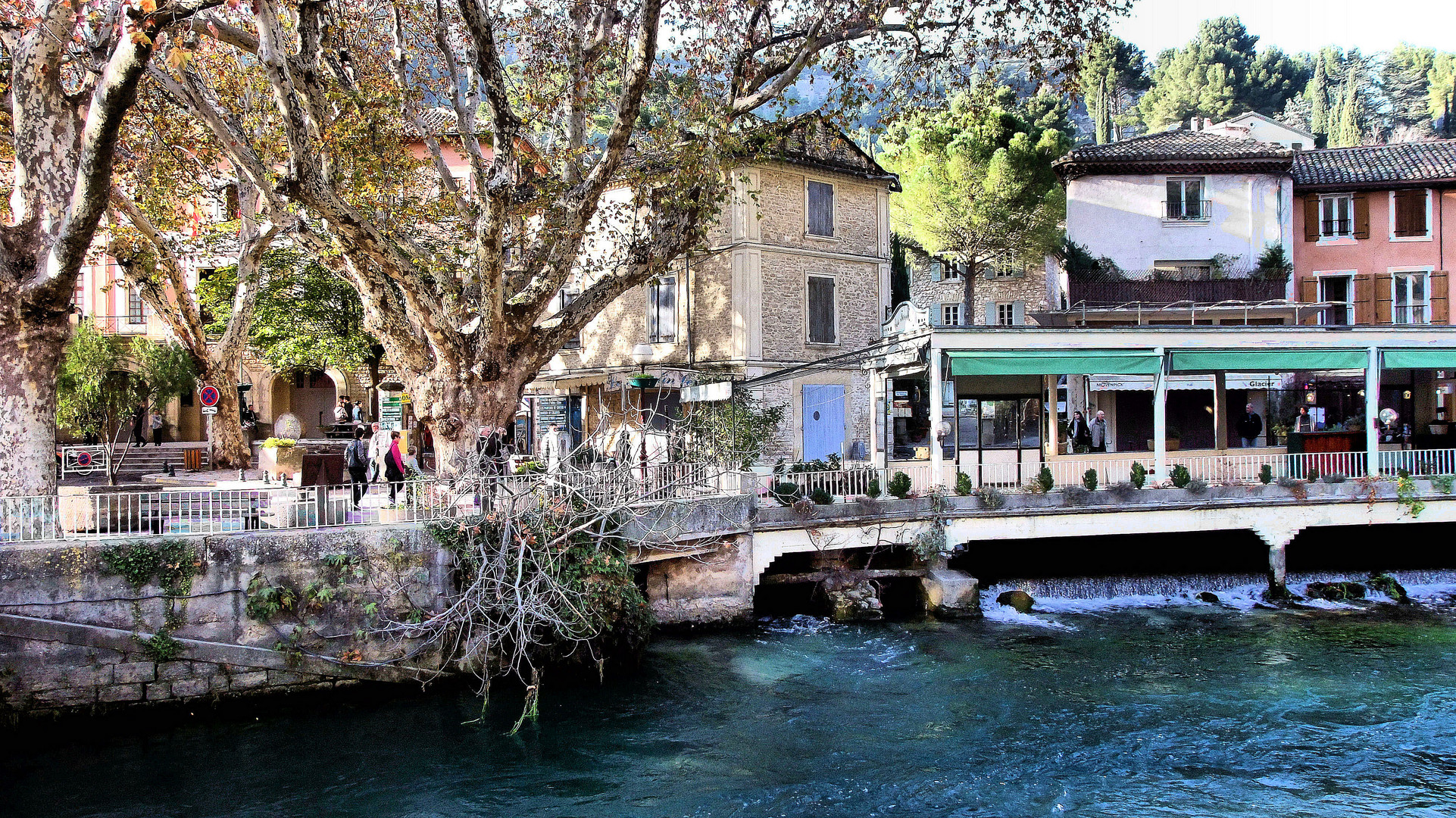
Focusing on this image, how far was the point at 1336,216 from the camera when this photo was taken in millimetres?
29547

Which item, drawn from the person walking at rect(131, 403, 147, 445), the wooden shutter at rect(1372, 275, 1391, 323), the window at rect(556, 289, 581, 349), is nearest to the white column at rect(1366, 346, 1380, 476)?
the wooden shutter at rect(1372, 275, 1391, 323)

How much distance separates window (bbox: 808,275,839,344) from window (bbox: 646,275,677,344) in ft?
11.4

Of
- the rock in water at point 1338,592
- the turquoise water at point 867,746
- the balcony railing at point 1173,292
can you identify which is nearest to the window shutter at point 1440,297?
the balcony railing at point 1173,292

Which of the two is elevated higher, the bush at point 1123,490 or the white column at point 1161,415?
the white column at point 1161,415

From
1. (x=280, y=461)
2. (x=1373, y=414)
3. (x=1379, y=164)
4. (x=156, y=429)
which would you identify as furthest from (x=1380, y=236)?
(x=156, y=429)

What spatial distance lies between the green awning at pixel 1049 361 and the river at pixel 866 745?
499cm

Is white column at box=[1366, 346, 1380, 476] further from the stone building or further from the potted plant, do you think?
the potted plant

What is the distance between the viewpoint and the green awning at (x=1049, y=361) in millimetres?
17797

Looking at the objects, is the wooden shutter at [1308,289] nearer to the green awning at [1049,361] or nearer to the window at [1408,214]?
the window at [1408,214]

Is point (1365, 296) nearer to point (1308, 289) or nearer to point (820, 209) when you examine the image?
point (1308, 289)

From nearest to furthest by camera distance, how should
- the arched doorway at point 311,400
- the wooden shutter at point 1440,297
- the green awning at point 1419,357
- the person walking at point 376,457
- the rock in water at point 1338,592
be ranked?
1. the person walking at point 376,457
2. the rock in water at point 1338,592
3. the green awning at point 1419,357
4. the wooden shutter at point 1440,297
5. the arched doorway at point 311,400

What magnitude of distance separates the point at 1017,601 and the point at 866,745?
273 inches

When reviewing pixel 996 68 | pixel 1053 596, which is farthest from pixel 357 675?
pixel 996 68

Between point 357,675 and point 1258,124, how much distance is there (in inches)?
1605
